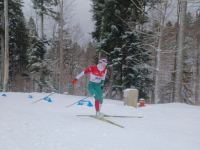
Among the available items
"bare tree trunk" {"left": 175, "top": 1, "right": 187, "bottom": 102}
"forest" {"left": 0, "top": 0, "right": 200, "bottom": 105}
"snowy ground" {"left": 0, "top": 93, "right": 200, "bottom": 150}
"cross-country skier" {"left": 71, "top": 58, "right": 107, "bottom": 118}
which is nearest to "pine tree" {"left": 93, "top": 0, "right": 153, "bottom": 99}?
"forest" {"left": 0, "top": 0, "right": 200, "bottom": 105}

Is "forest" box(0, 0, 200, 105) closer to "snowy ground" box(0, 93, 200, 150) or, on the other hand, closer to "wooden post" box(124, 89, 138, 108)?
"wooden post" box(124, 89, 138, 108)

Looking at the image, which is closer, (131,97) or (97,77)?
(97,77)

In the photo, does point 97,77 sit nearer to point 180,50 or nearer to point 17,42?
point 180,50

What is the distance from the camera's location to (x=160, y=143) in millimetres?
2568

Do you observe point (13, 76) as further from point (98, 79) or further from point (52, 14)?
point (98, 79)

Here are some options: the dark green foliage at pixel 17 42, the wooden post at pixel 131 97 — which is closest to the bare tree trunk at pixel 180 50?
the wooden post at pixel 131 97

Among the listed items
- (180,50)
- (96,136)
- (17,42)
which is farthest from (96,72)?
(17,42)

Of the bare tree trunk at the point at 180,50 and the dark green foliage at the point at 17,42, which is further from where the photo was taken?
the dark green foliage at the point at 17,42

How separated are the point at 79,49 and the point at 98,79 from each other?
21.7 meters

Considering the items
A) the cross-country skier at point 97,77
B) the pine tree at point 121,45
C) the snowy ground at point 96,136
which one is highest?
the pine tree at point 121,45

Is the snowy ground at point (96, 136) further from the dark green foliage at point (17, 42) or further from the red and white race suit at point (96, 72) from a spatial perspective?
the dark green foliage at point (17, 42)

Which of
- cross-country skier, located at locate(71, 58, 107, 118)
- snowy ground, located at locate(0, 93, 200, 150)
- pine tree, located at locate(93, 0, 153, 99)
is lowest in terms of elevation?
snowy ground, located at locate(0, 93, 200, 150)

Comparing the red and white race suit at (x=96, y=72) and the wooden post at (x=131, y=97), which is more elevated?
the red and white race suit at (x=96, y=72)

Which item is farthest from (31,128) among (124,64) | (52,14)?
(52,14)
